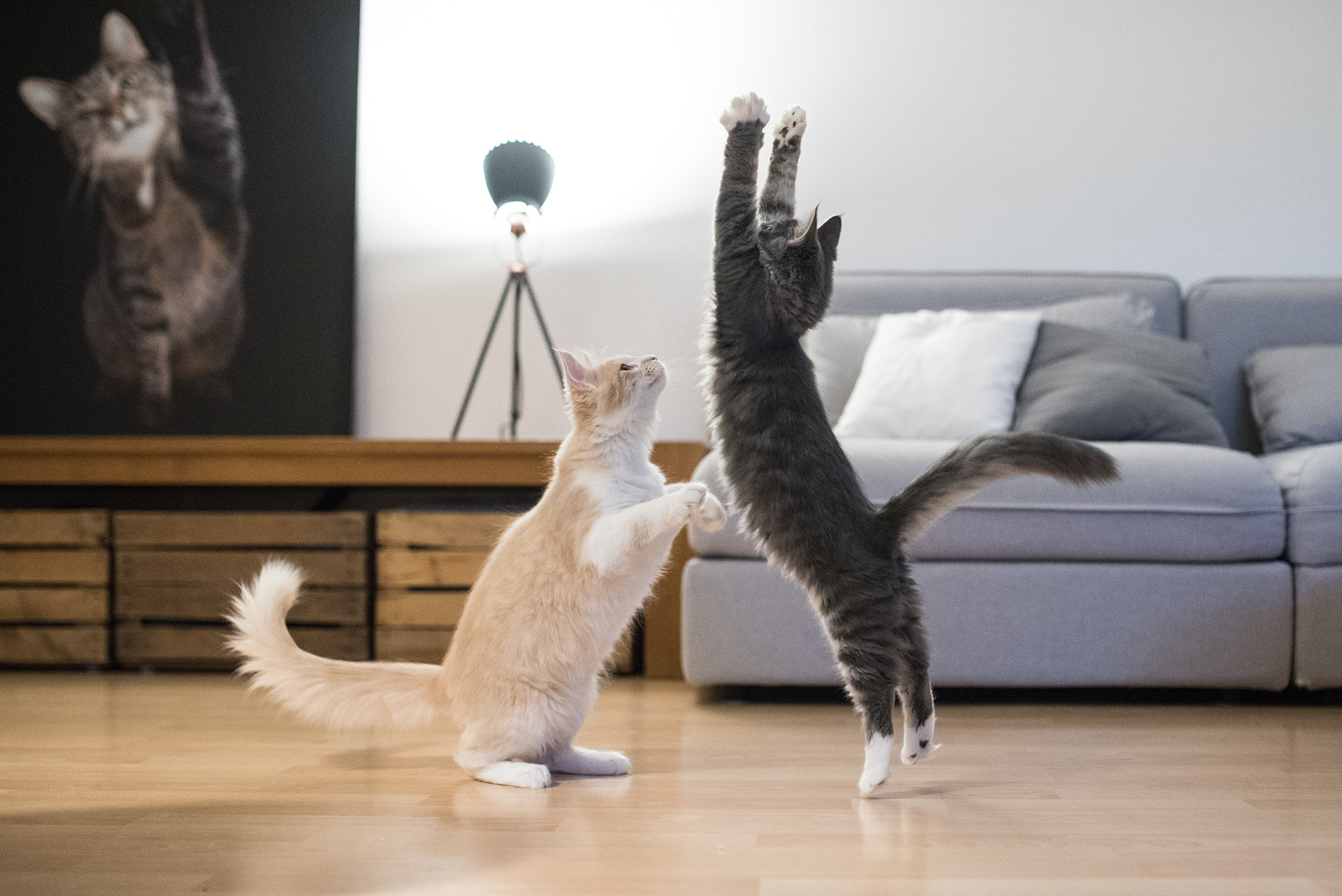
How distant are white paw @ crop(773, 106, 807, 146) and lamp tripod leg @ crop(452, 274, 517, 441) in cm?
170

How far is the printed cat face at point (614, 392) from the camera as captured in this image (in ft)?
4.78

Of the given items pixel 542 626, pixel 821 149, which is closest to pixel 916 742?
pixel 542 626

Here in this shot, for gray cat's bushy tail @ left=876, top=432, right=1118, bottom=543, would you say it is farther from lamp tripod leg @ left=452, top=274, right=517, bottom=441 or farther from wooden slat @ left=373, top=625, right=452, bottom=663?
lamp tripod leg @ left=452, top=274, right=517, bottom=441

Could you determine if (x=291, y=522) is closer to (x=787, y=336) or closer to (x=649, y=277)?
(x=649, y=277)

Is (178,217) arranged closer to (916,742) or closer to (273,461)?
(273,461)

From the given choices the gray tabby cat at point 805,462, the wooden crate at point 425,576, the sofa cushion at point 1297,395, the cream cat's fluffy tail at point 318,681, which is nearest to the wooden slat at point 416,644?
the wooden crate at point 425,576

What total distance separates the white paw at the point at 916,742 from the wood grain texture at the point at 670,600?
3.43 ft

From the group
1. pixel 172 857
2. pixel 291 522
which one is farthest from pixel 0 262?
pixel 172 857

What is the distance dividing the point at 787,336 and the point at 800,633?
0.85 metres

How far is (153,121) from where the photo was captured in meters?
3.14

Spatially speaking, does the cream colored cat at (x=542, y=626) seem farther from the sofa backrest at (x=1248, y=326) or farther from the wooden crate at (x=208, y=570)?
the sofa backrest at (x=1248, y=326)

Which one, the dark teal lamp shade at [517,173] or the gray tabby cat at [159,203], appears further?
the gray tabby cat at [159,203]

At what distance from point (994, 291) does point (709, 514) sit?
1.80 metres

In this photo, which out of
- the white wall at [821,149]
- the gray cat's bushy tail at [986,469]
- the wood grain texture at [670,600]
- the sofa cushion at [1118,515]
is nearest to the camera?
the gray cat's bushy tail at [986,469]
